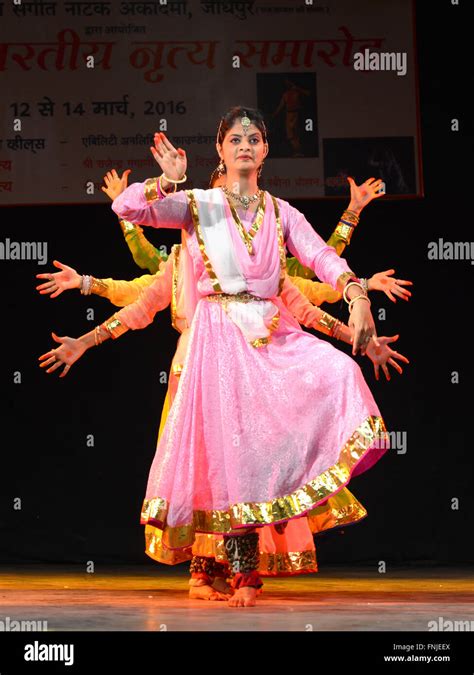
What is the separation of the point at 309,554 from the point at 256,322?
83cm

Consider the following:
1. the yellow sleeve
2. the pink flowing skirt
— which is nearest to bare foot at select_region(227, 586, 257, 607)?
the pink flowing skirt

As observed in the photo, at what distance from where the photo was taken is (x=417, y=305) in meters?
6.11

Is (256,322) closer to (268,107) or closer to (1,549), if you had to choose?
(268,107)

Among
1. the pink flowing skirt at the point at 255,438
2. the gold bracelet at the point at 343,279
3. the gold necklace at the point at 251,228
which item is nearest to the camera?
the pink flowing skirt at the point at 255,438

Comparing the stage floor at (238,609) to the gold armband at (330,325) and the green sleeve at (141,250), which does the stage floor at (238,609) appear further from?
the green sleeve at (141,250)

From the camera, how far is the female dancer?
12.4 feet

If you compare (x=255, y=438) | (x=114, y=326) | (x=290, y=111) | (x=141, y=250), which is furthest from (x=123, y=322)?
(x=290, y=111)

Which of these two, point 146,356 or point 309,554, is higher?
point 146,356

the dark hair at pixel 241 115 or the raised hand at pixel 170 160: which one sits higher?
the dark hair at pixel 241 115

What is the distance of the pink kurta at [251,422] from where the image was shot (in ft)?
12.4

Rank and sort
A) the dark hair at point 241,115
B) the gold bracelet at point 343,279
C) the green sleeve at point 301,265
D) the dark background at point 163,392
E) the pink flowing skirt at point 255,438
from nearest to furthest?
the pink flowing skirt at point 255,438 → the gold bracelet at point 343,279 → the dark hair at point 241,115 → the green sleeve at point 301,265 → the dark background at point 163,392

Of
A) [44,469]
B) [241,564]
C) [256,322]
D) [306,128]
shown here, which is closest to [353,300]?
[256,322]

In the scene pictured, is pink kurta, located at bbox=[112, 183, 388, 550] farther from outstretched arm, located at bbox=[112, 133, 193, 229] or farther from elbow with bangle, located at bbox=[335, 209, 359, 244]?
elbow with bangle, located at bbox=[335, 209, 359, 244]

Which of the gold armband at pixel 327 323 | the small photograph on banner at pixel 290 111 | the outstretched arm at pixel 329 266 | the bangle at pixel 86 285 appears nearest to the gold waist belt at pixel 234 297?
the outstretched arm at pixel 329 266
